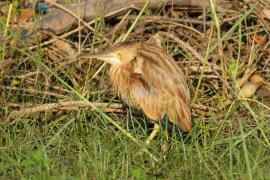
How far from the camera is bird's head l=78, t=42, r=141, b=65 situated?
5637mm

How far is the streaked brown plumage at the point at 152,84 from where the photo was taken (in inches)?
215

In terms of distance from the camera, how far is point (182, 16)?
7.03 m

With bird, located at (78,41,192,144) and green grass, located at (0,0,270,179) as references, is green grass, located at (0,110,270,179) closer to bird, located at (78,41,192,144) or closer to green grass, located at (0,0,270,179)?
green grass, located at (0,0,270,179)

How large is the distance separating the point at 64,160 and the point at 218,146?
106 cm

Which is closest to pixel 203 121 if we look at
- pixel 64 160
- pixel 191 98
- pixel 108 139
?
pixel 191 98

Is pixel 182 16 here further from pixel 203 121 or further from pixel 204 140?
pixel 204 140

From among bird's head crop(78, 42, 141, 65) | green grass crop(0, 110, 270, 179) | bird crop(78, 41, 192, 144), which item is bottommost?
green grass crop(0, 110, 270, 179)

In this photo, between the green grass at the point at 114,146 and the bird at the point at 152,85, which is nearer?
the green grass at the point at 114,146

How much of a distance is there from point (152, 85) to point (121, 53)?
1.15 feet

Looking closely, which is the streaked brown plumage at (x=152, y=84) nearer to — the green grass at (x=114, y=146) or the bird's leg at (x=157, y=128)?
the bird's leg at (x=157, y=128)

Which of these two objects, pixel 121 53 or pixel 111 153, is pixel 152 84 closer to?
pixel 121 53

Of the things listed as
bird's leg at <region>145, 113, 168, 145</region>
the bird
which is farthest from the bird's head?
bird's leg at <region>145, 113, 168, 145</region>

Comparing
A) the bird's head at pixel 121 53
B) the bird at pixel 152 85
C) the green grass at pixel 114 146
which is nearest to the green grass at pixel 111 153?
the green grass at pixel 114 146

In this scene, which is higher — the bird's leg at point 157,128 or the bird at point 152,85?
the bird at point 152,85
